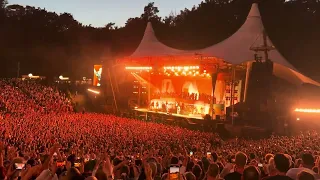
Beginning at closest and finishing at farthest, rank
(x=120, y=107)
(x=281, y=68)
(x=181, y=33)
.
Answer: (x=281, y=68), (x=120, y=107), (x=181, y=33)

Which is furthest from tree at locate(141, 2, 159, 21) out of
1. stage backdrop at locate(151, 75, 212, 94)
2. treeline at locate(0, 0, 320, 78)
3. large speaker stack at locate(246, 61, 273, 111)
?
large speaker stack at locate(246, 61, 273, 111)

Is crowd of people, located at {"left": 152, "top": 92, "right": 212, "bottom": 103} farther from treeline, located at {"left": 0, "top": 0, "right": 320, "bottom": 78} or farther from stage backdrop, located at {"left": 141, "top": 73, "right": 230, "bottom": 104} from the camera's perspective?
treeline, located at {"left": 0, "top": 0, "right": 320, "bottom": 78}

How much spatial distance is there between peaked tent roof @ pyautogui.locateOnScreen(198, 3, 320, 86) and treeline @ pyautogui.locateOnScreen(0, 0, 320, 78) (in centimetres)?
562

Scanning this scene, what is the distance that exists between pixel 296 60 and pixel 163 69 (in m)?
8.38

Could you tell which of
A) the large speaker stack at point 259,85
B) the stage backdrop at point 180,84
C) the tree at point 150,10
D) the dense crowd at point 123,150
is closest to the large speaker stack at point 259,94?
the large speaker stack at point 259,85

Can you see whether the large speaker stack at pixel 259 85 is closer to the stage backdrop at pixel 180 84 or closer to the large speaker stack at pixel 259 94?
the large speaker stack at pixel 259 94

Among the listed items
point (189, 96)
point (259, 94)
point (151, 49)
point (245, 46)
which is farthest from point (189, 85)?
point (259, 94)

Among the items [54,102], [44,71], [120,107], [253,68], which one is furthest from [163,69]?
[44,71]

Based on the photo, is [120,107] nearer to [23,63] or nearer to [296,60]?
[296,60]

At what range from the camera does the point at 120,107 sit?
95.7ft

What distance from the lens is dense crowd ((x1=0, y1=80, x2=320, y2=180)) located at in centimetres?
404

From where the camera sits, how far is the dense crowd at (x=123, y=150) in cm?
404

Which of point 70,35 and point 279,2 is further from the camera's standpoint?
point 70,35

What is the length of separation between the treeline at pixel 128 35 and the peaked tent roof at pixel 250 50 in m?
5.62
